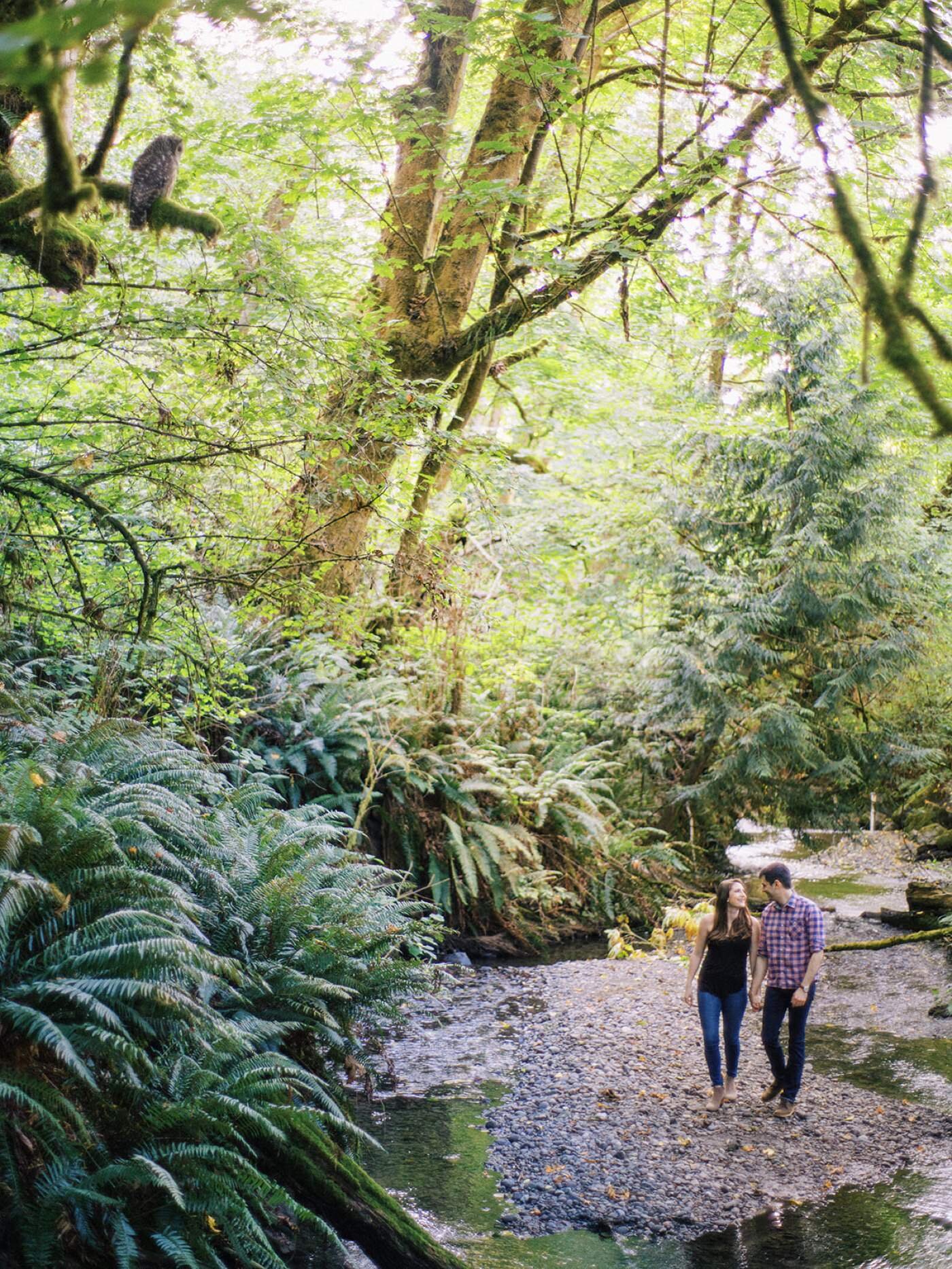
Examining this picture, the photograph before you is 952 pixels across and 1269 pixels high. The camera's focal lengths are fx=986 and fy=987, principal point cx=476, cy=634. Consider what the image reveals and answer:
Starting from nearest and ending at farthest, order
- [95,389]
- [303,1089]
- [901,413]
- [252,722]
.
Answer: [303,1089] < [95,389] < [252,722] < [901,413]

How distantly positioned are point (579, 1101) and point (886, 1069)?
7.66 feet

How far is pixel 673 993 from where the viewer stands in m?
9.10

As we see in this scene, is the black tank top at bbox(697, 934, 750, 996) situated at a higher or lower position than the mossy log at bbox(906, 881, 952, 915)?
higher

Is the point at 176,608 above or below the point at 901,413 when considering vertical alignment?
below

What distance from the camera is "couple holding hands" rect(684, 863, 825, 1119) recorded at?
6324mm

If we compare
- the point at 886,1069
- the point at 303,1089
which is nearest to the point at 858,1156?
the point at 886,1069

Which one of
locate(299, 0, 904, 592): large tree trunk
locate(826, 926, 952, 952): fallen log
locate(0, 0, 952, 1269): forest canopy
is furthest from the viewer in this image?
locate(826, 926, 952, 952): fallen log

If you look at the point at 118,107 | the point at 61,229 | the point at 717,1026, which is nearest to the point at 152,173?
the point at 61,229

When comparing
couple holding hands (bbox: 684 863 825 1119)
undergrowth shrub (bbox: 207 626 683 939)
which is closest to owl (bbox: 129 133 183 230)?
undergrowth shrub (bbox: 207 626 683 939)

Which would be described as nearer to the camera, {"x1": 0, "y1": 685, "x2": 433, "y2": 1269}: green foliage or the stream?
{"x1": 0, "y1": 685, "x2": 433, "y2": 1269}: green foliage

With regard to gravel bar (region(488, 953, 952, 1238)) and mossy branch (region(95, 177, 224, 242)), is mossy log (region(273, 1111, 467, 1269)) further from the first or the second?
mossy branch (region(95, 177, 224, 242))

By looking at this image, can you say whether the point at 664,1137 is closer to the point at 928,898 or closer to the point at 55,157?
the point at 55,157

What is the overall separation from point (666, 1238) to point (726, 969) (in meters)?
1.99

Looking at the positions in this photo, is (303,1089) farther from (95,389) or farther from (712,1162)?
(95,389)
